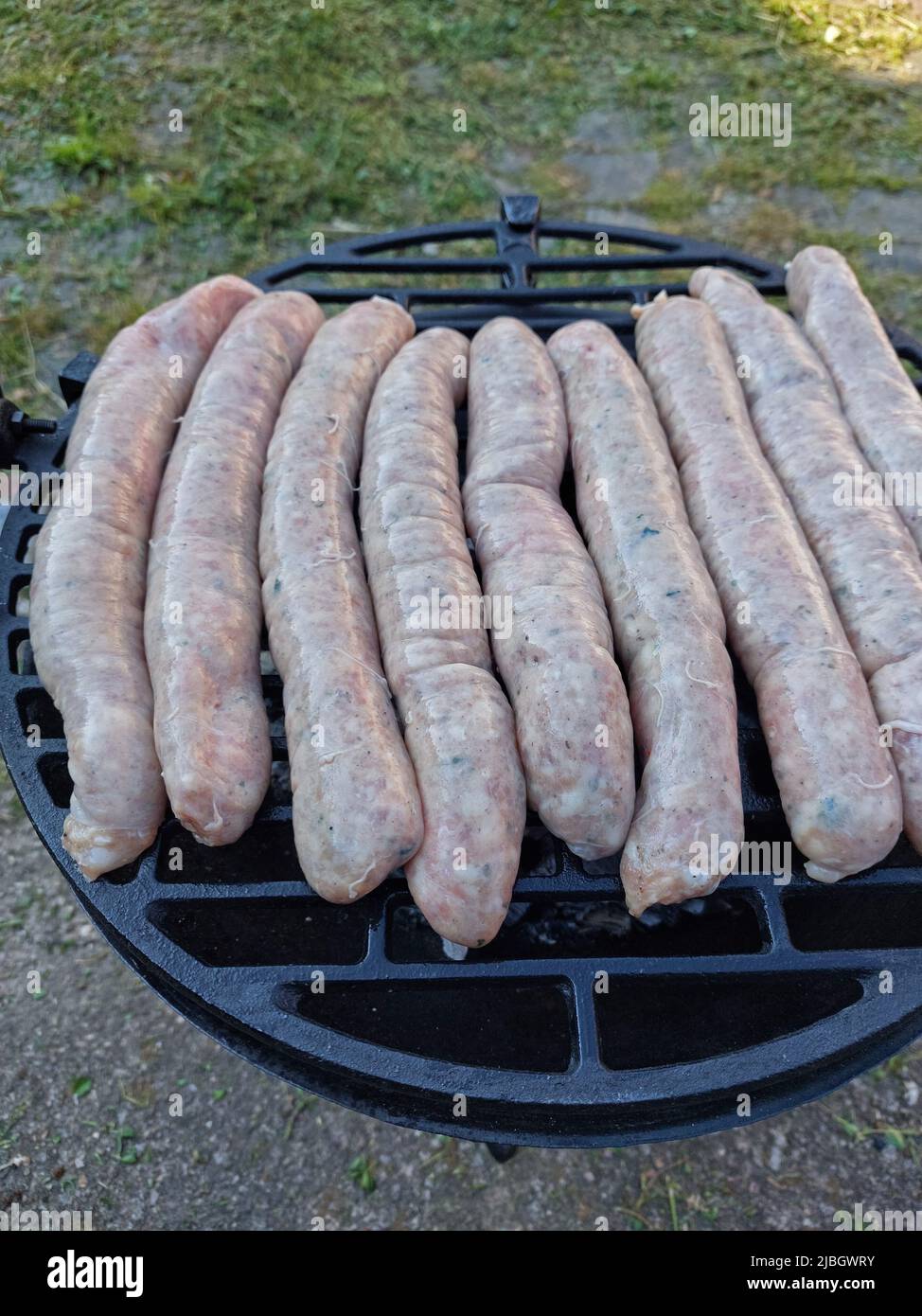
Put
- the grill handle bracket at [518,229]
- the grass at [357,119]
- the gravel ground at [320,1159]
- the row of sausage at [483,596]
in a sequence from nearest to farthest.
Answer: the row of sausage at [483,596] < the gravel ground at [320,1159] < the grill handle bracket at [518,229] < the grass at [357,119]

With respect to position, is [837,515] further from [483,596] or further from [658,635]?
[483,596]

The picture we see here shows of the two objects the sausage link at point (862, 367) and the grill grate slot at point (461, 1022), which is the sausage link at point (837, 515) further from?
the grill grate slot at point (461, 1022)

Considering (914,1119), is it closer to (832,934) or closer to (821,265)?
(832,934)

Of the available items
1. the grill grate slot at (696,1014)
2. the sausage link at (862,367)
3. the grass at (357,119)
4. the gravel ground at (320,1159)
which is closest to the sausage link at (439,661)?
the grill grate slot at (696,1014)

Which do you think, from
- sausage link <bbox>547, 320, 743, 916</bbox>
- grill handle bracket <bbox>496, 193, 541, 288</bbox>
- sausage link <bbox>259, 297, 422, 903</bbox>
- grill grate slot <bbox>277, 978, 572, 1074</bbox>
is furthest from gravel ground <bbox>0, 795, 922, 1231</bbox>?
grill handle bracket <bbox>496, 193, 541, 288</bbox>

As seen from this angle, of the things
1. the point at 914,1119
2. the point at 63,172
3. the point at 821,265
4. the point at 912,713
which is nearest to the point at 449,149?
the point at 63,172

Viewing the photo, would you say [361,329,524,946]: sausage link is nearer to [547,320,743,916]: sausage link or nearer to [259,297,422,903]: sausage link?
[259,297,422,903]: sausage link
